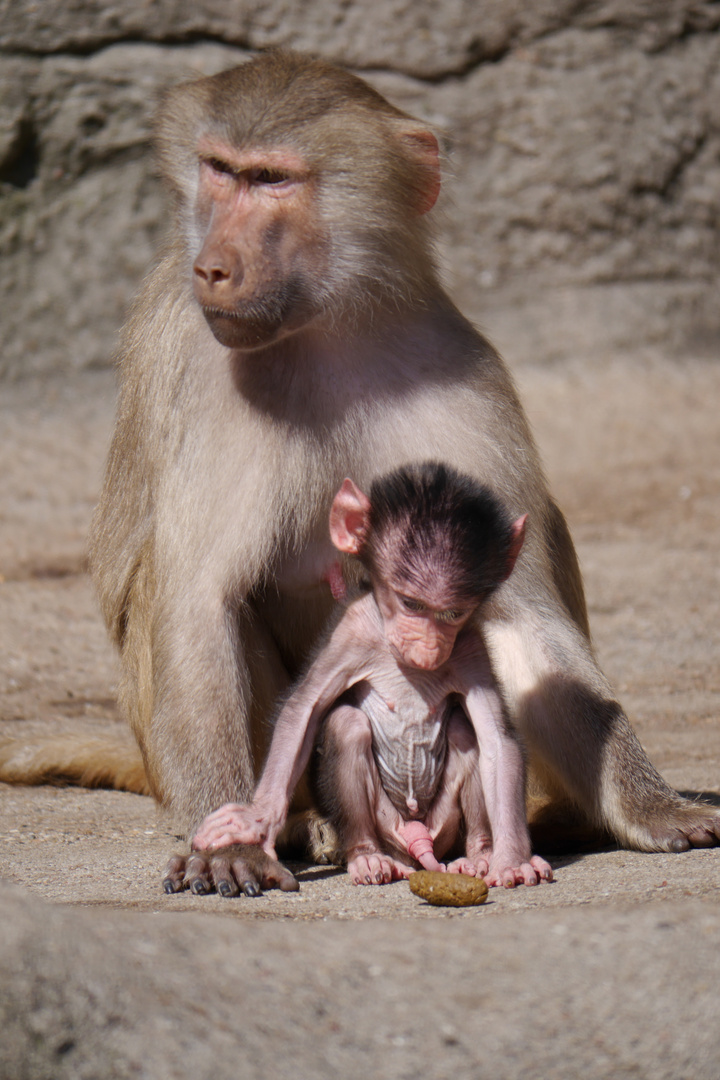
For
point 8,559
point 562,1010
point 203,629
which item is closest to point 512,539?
point 203,629

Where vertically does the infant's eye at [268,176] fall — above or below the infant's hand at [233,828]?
above

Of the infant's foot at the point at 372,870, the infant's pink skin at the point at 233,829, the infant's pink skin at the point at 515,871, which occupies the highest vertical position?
the infant's pink skin at the point at 515,871

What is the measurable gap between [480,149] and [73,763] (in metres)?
5.20

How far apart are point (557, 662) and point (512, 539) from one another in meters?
0.49

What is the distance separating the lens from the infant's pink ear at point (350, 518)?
8.77 feet

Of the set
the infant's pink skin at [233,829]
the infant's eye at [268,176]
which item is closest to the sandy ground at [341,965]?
the infant's pink skin at [233,829]

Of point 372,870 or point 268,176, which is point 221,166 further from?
point 372,870

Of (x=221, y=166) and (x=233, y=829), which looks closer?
(x=233, y=829)

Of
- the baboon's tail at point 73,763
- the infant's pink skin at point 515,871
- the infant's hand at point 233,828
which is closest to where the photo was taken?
the infant's pink skin at point 515,871

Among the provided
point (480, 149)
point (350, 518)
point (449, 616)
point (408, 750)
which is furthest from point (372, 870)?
point (480, 149)

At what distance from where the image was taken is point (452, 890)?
2373 millimetres

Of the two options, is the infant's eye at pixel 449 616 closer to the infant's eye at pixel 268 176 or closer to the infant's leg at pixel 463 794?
the infant's leg at pixel 463 794

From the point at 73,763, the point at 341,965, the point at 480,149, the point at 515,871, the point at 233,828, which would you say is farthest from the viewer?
the point at 480,149

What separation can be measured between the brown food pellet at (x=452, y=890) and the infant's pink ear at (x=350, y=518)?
67cm
